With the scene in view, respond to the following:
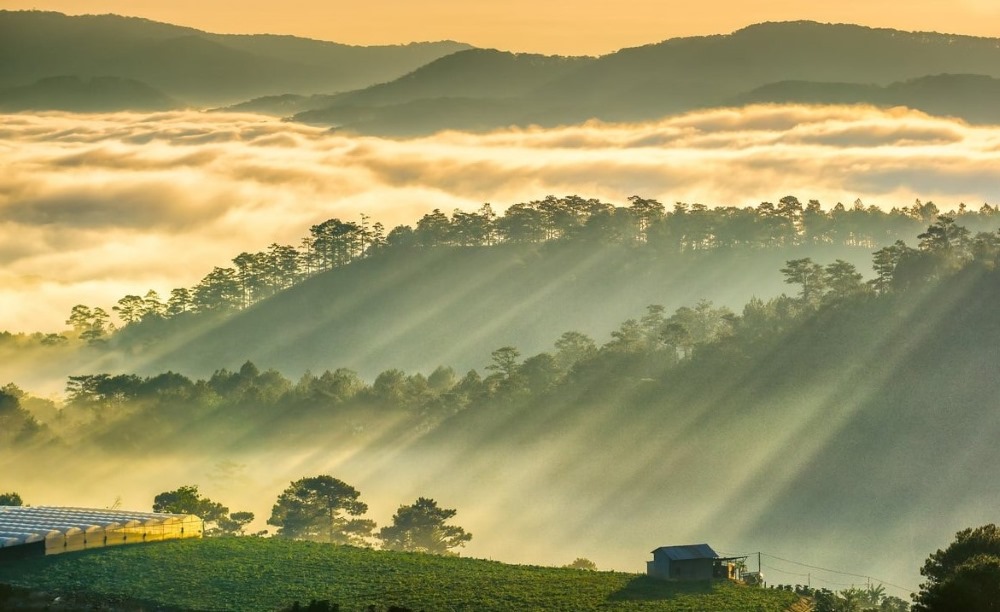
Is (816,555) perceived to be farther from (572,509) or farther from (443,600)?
(443,600)

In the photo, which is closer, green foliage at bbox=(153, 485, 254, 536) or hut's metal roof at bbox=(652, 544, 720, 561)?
hut's metal roof at bbox=(652, 544, 720, 561)

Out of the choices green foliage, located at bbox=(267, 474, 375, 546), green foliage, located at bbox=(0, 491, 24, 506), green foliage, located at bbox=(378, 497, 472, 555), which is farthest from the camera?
green foliage, located at bbox=(267, 474, 375, 546)

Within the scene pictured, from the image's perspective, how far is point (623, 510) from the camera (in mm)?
176000

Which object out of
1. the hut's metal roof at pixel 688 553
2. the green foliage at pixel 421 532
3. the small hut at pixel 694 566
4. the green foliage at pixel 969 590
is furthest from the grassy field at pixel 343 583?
the green foliage at pixel 421 532

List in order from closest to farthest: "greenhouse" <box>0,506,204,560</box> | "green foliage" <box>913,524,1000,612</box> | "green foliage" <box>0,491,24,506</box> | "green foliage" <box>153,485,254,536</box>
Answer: "green foliage" <box>913,524,1000,612</box>
"greenhouse" <box>0,506,204,560</box>
"green foliage" <box>153,485,254,536</box>
"green foliage" <box>0,491,24,506</box>

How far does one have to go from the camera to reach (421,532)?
12744cm

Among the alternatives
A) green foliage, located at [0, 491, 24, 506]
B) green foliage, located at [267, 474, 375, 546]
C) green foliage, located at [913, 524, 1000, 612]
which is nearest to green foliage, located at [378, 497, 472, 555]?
green foliage, located at [267, 474, 375, 546]

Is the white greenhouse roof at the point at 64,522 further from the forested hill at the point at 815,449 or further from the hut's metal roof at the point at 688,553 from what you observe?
the forested hill at the point at 815,449

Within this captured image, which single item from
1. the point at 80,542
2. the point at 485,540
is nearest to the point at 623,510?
the point at 485,540

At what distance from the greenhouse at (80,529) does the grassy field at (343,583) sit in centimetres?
158

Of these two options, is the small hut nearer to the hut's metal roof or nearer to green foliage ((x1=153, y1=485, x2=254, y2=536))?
the hut's metal roof

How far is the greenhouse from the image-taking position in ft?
328

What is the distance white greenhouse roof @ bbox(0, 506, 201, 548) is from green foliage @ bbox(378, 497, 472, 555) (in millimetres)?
22319

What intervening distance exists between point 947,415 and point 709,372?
37.5 m
